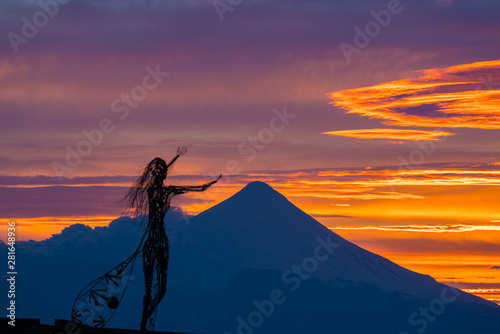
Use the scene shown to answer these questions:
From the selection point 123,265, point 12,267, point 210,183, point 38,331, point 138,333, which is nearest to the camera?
point 38,331

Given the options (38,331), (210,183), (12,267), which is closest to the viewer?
(38,331)

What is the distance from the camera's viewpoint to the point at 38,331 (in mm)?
16984

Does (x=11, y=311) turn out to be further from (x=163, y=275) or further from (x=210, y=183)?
(x=210, y=183)

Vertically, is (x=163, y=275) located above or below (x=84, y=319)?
above

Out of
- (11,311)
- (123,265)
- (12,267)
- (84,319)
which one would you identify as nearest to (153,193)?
(123,265)

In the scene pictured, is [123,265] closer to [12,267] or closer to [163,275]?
[163,275]

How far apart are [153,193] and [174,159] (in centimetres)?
116

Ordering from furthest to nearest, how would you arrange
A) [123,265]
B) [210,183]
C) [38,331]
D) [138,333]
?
[123,265]
[210,183]
[138,333]
[38,331]

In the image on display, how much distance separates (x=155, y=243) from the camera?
21125 mm

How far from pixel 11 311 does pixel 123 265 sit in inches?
147

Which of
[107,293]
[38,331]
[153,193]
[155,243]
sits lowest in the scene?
[38,331]

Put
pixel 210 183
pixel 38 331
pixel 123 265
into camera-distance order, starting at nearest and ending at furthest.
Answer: pixel 38 331
pixel 210 183
pixel 123 265

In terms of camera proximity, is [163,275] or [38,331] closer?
[38,331]

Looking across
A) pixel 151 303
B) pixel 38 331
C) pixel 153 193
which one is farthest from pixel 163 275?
pixel 38 331
